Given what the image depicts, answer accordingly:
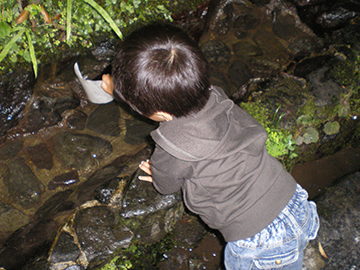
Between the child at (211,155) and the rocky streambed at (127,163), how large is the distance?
685 mm

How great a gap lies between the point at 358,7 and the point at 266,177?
3670mm

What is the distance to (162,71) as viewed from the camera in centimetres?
121

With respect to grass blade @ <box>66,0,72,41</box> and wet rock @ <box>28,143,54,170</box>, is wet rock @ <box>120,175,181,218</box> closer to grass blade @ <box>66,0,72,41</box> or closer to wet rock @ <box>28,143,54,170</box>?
wet rock @ <box>28,143,54,170</box>

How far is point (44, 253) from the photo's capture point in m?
2.28

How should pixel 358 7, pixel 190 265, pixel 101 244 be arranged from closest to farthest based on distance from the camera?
pixel 101 244, pixel 190 265, pixel 358 7

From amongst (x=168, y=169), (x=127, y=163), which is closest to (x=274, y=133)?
(x=168, y=169)

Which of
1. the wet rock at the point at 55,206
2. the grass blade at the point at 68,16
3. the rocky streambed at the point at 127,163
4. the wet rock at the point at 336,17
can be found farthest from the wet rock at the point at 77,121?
the wet rock at the point at 336,17

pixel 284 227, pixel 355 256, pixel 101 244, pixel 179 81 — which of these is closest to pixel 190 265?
pixel 101 244

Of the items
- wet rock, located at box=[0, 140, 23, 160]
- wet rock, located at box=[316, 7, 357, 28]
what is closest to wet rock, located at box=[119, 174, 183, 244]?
wet rock, located at box=[0, 140, 23, 160]

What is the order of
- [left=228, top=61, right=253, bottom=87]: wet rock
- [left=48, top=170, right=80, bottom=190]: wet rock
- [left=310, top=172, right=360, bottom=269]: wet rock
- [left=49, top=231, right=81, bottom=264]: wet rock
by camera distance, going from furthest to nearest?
1. [left=228, top=61, right=253, bottom=87]: wet rock
2. [left=48, top=170, right=80, bottom=190]: wet rock
3. [left=49, top=231, right=81, bottom=264]: wet rock
4. [left=310, top=172, right=360, bottom=269]: wet rock

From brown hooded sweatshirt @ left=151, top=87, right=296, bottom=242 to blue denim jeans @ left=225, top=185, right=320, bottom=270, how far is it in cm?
7

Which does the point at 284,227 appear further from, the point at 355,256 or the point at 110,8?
the point at 110,8

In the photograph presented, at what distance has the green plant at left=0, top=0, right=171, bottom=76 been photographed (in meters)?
2.71

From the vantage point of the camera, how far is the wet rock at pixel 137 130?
127 inches
